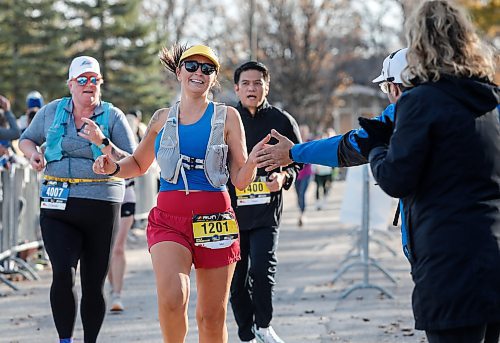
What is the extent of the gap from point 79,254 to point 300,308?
3460mm

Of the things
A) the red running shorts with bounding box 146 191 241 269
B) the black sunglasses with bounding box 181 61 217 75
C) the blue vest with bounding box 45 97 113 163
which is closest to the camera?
the red running shorts with bounding box 146 191 241 269

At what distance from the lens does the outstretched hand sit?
529 cm

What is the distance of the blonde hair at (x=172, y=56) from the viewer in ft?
20.4

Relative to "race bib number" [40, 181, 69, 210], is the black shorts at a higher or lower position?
lower

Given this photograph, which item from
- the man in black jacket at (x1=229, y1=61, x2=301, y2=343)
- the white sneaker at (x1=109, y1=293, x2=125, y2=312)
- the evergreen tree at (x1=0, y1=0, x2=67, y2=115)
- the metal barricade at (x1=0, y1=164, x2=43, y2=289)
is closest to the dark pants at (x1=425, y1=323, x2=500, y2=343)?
the man in black jacket at (x1=229, y1=61, x2=301, y2=343)

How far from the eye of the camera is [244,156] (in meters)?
6.01

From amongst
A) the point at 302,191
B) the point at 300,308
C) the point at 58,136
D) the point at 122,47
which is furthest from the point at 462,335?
the point at 122,47

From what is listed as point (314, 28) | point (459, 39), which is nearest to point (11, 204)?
point (459, 39)

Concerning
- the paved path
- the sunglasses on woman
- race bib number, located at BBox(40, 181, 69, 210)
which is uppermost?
the sunglasses on woman

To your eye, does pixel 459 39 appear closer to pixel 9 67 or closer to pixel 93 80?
pixel 93 80

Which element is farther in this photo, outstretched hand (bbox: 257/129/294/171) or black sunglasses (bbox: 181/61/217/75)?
black sunglasses (bbox: 181/61/217/75)

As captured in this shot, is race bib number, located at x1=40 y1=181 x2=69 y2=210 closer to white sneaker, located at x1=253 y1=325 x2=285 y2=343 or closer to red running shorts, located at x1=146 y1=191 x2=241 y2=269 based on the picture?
red running shorts, located at x1=146 y1=191 x2=241 y2=269

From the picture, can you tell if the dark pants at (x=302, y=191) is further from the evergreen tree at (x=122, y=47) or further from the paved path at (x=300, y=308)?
the evergreen tree at (x=122, y=47)

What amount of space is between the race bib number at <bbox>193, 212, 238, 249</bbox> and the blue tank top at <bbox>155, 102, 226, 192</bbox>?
0.17m
